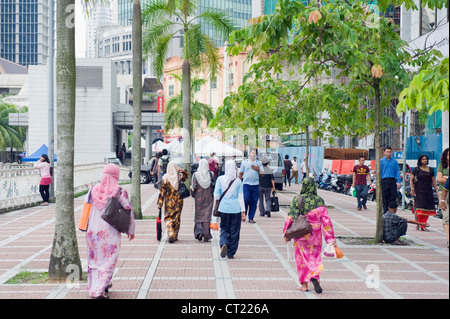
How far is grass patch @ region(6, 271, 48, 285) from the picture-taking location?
309 inches

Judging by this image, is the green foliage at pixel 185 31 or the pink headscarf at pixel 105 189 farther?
the green foliage at pixel 185 31

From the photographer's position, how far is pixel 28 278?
26.5 feet

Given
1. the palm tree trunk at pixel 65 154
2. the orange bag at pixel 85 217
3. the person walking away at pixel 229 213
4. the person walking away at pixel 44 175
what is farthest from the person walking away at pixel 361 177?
the orange bag at pixel 85 217

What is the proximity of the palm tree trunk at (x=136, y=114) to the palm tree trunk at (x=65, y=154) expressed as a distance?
7.04 metres

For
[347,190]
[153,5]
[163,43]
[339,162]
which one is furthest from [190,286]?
[339,162]

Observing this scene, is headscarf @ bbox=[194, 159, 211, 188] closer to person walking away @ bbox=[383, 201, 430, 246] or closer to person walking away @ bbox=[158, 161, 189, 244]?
person walking away @ bbox=[158, 161, 189, 244]

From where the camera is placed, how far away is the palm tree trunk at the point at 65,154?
8.08m

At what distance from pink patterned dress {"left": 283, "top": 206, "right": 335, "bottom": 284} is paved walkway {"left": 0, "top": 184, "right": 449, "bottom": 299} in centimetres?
27

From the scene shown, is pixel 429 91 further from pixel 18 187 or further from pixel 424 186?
pixel 18 187

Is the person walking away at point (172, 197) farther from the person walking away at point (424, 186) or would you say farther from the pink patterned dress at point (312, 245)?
the person walking away at point (424, 186)

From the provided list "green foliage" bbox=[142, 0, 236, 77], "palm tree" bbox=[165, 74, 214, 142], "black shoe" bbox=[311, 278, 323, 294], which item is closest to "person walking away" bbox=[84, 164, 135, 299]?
"black shoe" bbox=[311, 278, 323, 294]

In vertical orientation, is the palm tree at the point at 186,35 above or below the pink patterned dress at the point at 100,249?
above

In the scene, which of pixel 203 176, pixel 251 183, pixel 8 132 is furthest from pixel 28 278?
pixel 8 132

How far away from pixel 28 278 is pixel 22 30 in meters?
160
